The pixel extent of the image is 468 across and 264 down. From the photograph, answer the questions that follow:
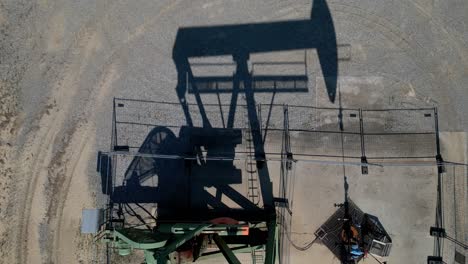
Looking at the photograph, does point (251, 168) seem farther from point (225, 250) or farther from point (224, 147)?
point (225, 250)

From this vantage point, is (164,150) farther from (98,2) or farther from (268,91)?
(98,2)

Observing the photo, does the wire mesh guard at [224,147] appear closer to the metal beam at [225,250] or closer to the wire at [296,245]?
the wire at [296,245]

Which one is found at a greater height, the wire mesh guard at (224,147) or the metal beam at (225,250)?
the wire mesh guard at (224,147)

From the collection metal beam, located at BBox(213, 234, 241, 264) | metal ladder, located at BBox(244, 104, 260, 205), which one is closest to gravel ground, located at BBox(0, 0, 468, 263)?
metal ladder, located at BBox(244, 104, 260, 205)

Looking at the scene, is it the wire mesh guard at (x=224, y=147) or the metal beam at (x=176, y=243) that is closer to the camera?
the metal beam at (x=176, y=243)

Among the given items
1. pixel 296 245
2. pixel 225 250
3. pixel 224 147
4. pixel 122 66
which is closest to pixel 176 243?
pixel 225 250

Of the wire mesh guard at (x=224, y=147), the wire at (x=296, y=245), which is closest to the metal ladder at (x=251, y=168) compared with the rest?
the wire mesh guard at (x=224, y=147)
